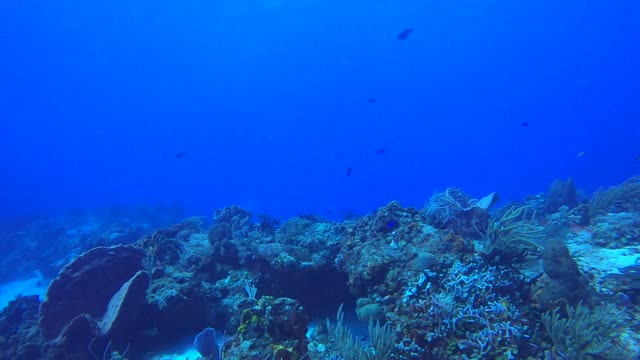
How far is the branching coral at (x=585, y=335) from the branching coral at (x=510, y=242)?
1330 mm

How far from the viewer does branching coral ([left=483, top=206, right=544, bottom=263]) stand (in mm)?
6238

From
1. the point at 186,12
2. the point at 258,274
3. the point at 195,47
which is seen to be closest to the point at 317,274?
the point at 258,274

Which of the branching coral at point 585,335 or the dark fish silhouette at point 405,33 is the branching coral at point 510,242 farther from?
the dark fish silhouette at point 405,33

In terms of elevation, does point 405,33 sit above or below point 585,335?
above

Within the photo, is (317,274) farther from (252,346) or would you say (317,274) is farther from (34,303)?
(34,303)

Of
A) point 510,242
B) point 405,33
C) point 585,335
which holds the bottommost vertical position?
point 585,335

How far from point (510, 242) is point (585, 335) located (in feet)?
7.68

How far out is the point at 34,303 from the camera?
990cm

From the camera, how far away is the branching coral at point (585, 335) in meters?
4.46

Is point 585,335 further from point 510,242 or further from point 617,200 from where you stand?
point 617,200

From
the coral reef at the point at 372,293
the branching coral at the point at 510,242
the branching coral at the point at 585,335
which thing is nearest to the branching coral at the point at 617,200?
the coral reef at the point at 372,293

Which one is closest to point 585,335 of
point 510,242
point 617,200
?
point 510,242

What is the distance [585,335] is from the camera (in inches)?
178

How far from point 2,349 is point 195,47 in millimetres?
199925
